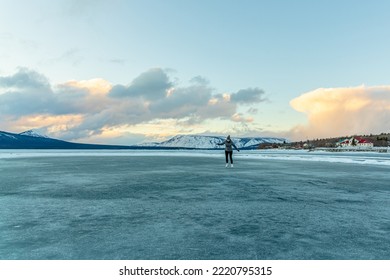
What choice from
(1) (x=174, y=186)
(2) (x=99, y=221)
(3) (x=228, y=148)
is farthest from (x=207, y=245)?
(3) (x=228, y=148)

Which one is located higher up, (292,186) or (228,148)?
(228,148)

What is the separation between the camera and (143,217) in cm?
636

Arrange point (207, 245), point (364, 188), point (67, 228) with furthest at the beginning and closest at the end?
point (364, 188) < point (67, 228) < point (207, 245)

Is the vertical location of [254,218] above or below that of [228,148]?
below

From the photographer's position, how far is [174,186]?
11.1 m

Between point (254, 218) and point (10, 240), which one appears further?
point (254, 218)

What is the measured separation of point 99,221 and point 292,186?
7.73 meters

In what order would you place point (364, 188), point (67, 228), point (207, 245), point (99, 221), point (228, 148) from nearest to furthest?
point (207, 245) < point (67, 228) < point (99, 221) < point (364, 188) < point (228, 148)
